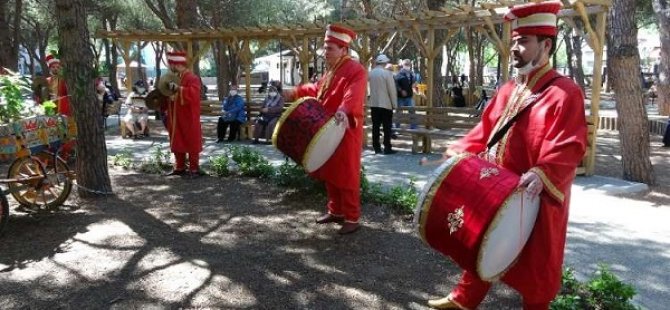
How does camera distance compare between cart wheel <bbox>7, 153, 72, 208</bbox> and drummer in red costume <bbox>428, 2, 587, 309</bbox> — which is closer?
drummer in red costume <bbox>428, 2, 587, 309</bbox>

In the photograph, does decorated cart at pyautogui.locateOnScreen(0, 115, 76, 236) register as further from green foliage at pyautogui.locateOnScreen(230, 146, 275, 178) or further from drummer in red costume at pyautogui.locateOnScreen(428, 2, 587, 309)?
drummer in red costume at pyautogui.locateOnScreen(428, 2, 587, 309)

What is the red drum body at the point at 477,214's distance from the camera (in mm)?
2752

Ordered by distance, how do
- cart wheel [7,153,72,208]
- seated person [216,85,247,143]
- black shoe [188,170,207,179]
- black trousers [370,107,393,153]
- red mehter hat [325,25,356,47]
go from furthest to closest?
seated person [216,85,247,143]
black trousers [370,107,393,153]
black shoe [188,170,207,179]
cart wheel [7,153,72,208]
red mehter hat [325,25,356,47]

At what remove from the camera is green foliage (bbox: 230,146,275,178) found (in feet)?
26.3

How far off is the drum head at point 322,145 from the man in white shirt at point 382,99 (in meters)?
5.60

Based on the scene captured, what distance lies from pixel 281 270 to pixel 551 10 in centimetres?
268

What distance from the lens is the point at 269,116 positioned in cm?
1218

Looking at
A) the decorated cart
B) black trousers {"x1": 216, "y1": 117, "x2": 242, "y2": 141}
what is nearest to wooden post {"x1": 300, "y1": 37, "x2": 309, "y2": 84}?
black trousers {"x1": 216, "y1": 117, "x2": 242, "y2": 141}

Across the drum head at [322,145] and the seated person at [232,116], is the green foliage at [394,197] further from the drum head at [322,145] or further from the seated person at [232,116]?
the seated person at [232,116]

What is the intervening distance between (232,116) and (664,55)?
12.3 meters

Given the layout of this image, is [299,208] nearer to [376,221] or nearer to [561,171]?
[376,221]

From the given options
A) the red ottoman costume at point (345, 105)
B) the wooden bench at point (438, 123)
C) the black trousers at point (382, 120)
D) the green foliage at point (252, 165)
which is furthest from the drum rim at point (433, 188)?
the black trousers at point (382, 120)

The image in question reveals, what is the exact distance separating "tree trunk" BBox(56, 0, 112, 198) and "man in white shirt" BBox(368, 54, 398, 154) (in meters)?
5.13

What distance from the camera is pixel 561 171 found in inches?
108
